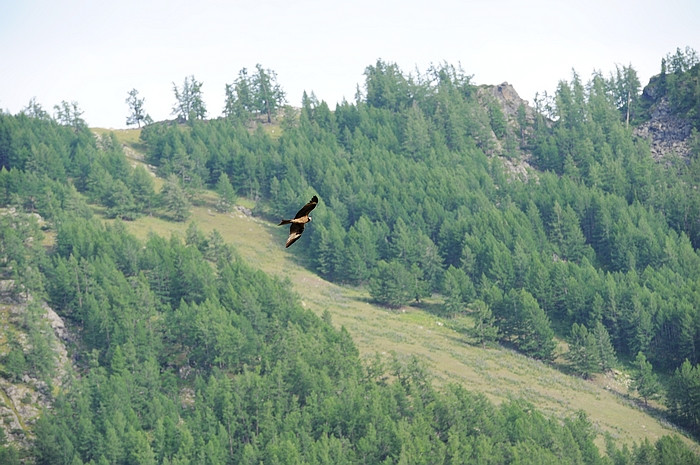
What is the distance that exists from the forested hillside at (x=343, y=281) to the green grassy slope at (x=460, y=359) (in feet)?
11.1

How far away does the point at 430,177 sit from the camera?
574 feet

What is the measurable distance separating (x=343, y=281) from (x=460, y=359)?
108 feet

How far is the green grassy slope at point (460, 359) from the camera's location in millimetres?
107188

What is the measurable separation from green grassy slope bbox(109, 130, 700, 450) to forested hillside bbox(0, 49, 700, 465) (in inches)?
134

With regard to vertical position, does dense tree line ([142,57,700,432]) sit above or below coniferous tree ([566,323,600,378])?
above

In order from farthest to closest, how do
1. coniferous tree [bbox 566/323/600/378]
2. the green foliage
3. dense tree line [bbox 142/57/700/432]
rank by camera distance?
dense tree line [bbox 142/57/700/432] < coniferous tree [bbox 566/323/600/378] < the green foliage

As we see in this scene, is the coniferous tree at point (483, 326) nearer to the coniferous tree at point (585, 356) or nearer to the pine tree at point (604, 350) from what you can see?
the coniferous tree at point (585, 356)

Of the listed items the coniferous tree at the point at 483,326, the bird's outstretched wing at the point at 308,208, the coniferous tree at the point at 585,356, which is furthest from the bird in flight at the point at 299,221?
the coniferous tree at the point at 483,326

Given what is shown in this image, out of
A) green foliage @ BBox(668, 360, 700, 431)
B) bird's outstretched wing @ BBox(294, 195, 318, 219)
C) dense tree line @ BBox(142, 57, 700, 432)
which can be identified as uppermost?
bird's outstretched wing @ BBox(294, 195, 318, 219)

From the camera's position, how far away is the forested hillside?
313 ft

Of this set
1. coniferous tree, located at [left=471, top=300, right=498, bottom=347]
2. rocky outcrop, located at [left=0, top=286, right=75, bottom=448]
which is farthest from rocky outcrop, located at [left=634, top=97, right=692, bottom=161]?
rocky outcrop, located at [left=0, top=286, right=75, bottom=448]

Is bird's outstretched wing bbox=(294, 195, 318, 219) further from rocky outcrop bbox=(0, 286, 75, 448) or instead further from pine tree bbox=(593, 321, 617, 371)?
pine tree bbox=(593, 321, 617, 371)

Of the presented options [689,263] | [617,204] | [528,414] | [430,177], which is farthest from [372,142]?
[528,414]

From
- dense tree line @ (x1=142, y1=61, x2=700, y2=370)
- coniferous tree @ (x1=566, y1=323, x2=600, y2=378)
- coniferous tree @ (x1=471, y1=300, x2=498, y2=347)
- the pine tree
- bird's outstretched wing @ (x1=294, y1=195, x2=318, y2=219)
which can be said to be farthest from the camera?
dense tree line @ (x1=142, y1=61, x2=700, y2=370)
